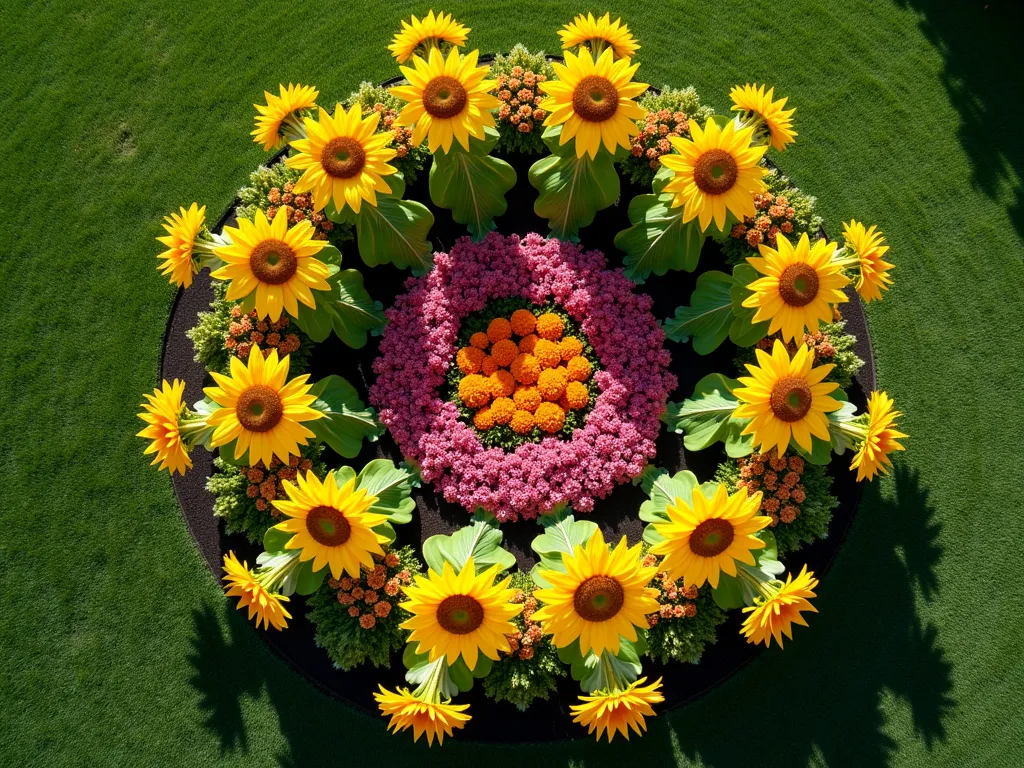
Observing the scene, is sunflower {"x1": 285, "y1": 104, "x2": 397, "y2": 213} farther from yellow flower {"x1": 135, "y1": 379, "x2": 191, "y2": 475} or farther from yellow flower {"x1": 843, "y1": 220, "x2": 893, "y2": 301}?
yellow flower {"x1": 843, "y1": 220, "x2": 893, "y2": 301}

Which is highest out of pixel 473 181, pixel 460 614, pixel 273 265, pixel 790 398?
pixel 790 398

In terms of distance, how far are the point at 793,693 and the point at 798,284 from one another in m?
5.35

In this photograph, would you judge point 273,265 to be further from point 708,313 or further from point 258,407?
point 708,313

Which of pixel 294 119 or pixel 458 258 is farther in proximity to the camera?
pixel 458 258

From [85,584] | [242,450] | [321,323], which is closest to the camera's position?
[242,450]

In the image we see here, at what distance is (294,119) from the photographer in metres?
9.62

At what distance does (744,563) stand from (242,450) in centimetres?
588

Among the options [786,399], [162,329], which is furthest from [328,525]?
[786,399]

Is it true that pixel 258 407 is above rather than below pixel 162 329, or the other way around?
above

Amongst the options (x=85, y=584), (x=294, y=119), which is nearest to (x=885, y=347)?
(x=294, y=119)

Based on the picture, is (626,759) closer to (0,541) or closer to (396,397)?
(396,397)

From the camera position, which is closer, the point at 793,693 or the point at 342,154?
the point at 342,154

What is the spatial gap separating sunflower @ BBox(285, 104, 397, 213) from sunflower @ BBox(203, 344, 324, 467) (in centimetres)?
203

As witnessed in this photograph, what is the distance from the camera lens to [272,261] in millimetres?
8703
